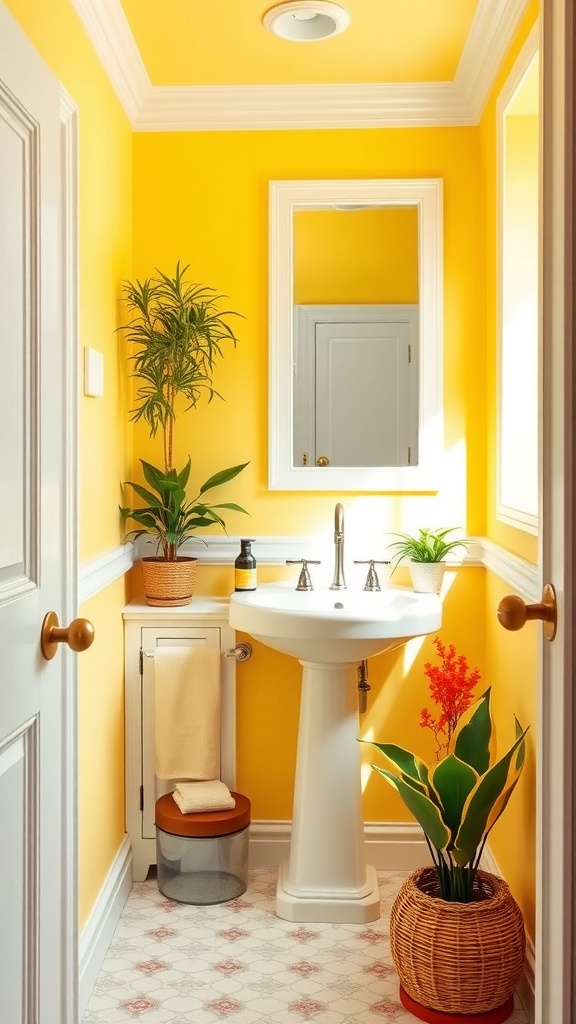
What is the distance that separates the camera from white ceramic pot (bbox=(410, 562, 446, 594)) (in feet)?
9.33

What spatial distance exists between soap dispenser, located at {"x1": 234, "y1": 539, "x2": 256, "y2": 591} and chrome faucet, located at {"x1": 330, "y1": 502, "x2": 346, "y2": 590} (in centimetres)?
24

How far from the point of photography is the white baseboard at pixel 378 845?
9.78 ft

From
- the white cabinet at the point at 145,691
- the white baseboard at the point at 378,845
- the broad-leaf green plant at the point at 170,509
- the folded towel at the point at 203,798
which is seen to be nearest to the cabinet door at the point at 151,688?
the white cabinet at the point at 145,691

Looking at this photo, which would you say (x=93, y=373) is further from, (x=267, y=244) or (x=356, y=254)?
(x=356, y=254)

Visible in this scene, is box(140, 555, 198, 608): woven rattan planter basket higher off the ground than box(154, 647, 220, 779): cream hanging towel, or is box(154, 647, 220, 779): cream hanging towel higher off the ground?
box(140, 555, 198, 608): woven rattan planter basket

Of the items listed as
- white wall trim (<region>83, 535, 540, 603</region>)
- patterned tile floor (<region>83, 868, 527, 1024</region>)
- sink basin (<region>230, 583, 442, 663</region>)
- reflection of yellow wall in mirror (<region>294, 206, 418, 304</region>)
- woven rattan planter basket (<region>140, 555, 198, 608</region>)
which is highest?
reflection of yellow wall in mirror (<region>294, 206, 418, 304</region>)

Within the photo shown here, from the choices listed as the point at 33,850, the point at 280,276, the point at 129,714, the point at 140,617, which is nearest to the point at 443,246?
the point at 280,276

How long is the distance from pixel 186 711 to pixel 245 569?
0.44 m

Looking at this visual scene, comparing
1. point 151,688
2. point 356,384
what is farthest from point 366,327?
point 151,688

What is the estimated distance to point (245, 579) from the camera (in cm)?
284

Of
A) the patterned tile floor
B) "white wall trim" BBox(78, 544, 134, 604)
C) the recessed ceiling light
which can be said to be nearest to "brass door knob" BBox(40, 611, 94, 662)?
"white wall trim" BBox(78, 544, 134, 604)

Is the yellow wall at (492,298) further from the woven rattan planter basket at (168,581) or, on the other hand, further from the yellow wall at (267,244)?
the woven rattan planter basket at (168,581)

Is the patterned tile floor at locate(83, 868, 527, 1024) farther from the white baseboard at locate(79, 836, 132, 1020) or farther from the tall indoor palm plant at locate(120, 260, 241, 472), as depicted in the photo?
the tall indoor palm plant at locate(120, 260, 241, 472)

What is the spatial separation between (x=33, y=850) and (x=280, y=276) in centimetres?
212
